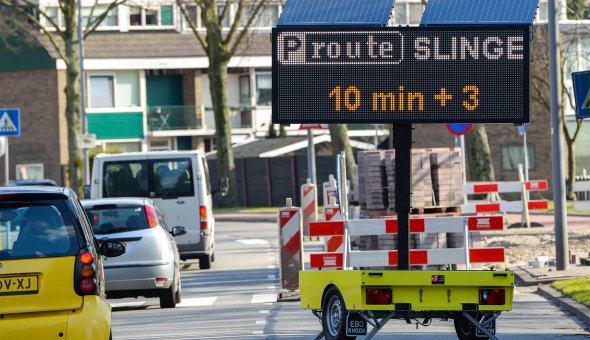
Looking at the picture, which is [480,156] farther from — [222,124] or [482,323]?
[482,323]

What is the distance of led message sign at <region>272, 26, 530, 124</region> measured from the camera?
12.7 meters

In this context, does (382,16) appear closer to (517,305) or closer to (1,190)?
(1,190)

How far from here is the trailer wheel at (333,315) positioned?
496 inches

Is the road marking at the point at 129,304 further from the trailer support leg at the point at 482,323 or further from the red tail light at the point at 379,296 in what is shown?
the trailer support leg at the point at 482,323

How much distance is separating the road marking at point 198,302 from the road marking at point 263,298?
1.78 ft

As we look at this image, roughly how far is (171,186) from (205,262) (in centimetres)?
146

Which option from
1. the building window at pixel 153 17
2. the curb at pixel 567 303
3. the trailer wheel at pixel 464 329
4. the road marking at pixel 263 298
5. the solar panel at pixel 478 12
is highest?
the building window at pixel 153 17

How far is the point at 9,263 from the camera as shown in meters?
10.2

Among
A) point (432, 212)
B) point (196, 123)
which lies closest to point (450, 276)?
point (432, 212)

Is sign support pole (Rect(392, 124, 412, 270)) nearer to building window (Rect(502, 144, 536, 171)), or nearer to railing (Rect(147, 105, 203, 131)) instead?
building window (Rect(502, 144, 536, 171))

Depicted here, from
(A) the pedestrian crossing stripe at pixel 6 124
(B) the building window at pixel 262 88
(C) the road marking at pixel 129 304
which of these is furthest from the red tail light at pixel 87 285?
(B) the building window at pixel 262 88

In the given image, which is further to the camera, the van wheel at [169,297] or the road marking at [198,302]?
the road marking at [198,302]

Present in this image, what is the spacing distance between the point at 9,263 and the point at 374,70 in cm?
397

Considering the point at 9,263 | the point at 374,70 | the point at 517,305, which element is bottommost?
the point at 517,305
